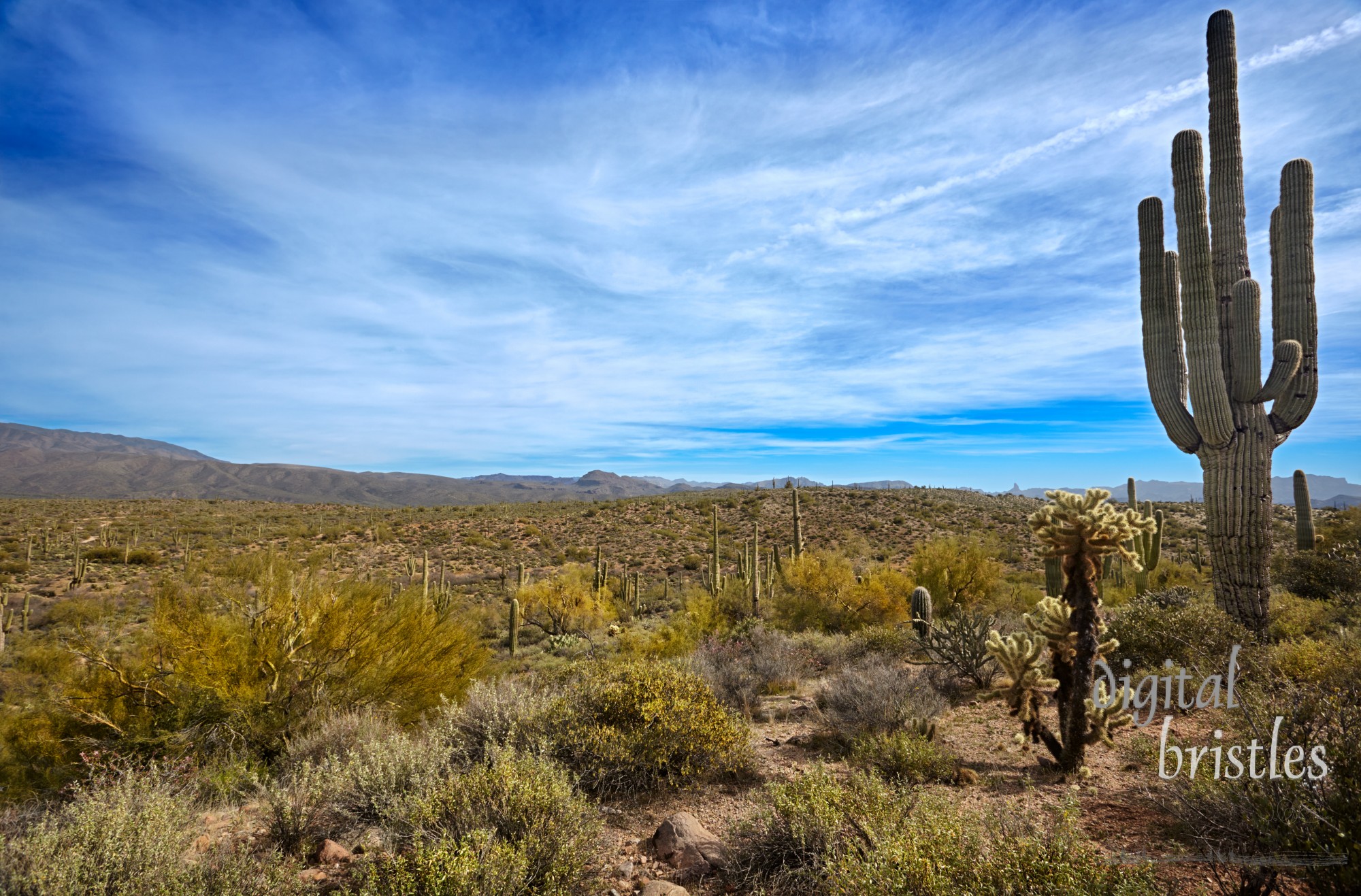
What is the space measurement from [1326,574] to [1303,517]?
4.23 meters

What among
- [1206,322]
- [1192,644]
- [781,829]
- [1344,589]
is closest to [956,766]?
[781,829]

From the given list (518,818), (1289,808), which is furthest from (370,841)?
(1289,808)

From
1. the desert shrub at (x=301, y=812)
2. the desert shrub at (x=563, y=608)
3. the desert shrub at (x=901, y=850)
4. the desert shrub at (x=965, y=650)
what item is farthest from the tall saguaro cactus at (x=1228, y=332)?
the desert shrub at (x=563, y=608)

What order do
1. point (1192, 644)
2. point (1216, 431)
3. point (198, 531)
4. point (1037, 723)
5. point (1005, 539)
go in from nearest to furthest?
point (1037, 723), point (1192, 644), point (1216, 431), point (1005, 539), point (198, 531)

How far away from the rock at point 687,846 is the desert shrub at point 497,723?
1283mm

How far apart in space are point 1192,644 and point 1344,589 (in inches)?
282

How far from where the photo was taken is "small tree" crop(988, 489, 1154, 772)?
5387 mm

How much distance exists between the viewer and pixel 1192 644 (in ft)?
26.0

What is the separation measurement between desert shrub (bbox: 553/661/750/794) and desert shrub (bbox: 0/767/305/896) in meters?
2.45

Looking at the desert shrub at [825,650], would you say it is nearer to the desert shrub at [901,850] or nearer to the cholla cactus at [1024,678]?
the cholla cactus at [1024,678]

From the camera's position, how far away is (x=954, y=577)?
1503 centimetres

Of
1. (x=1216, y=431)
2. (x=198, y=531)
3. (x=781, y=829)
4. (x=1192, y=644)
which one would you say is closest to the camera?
(x=781, y=829)

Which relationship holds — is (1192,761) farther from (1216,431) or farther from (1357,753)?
(1216,431)

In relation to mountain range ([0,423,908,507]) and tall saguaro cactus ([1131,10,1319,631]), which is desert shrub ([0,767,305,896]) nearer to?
tall saguaro cactus ([1131,10,1319,631])
